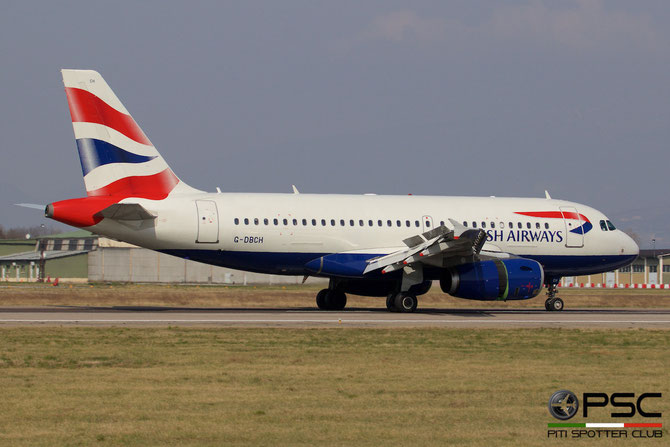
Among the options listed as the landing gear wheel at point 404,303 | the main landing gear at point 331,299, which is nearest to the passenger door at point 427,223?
the landing gear wheel at point 404,303

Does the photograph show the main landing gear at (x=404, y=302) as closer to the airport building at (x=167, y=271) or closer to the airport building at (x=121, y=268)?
the airport building at (x=121, y=268)

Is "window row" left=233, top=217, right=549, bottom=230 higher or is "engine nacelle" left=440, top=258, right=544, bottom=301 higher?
"window row" left=233, top=217, right=549, bottom=230

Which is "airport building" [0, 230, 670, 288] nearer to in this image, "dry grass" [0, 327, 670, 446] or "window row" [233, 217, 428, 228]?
"window row" [233, 217, 428, 228]

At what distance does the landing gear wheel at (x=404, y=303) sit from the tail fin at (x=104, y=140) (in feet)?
28.3

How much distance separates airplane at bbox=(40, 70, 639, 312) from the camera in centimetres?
2855

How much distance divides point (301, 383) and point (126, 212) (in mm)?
15486

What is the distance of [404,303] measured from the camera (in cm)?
3008

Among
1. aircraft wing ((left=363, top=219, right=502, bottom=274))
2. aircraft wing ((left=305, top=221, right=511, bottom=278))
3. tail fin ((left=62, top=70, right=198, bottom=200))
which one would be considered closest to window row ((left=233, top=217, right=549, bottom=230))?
aircraft wing ((left=305, top=221, right=511, bottom=278))

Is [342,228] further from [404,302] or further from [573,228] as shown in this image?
[573,228]

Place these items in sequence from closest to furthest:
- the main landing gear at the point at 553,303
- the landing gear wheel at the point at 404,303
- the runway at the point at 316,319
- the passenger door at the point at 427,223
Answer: the runway at the point at 316,319 → the landing gear wheel at the point at 404,303 → the passenger door at the point at 427,223 → the main landing gear at the point at 553,303

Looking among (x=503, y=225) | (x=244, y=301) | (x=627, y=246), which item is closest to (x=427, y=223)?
(x=503, y=225)

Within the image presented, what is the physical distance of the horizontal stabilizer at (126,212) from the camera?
27.7 meters

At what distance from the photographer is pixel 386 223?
104ft

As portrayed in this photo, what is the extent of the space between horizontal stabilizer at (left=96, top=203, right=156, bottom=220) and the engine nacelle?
10168mm
